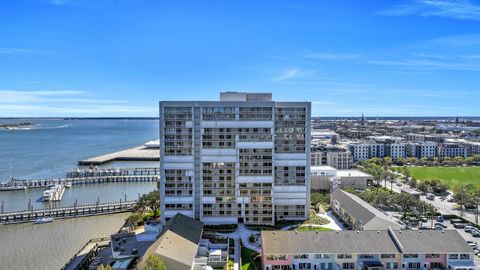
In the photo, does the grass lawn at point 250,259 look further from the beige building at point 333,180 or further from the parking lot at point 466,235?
the beige building at point 333,180

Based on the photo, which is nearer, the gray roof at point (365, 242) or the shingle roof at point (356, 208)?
the gray roof at point (365, 242)

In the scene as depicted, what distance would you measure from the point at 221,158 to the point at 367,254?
2480 centimetres

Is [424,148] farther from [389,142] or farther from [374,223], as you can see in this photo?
[374,223]

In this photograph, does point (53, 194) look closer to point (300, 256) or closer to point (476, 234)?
point (300, 256)

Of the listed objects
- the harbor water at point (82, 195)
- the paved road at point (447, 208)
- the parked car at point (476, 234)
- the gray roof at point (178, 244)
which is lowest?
the harbor water at point (82, 195)

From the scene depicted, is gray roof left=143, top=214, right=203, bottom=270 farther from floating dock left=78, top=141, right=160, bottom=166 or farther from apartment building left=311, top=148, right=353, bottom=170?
floating dock left=78, top=141, right=160, bottom=166

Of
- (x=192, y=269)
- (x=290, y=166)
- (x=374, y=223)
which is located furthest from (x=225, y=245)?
(x=374, y=223)

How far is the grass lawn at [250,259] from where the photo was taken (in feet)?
133

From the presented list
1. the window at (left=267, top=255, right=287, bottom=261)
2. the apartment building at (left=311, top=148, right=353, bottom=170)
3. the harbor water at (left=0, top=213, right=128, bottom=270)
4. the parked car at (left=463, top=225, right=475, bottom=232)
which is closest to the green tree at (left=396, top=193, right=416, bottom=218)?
the parked car at (left=463, top=225, right=475, bottom=232)

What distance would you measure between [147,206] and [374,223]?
39183 mm

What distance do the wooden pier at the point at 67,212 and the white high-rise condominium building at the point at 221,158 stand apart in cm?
1971

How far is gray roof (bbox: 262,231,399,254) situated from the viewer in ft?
126

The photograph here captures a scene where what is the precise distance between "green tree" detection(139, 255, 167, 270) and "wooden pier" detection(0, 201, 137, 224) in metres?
37.1

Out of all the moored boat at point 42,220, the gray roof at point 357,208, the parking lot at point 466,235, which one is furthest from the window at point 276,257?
the moored boat at point 42,220
